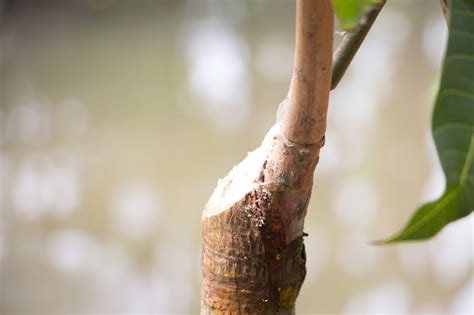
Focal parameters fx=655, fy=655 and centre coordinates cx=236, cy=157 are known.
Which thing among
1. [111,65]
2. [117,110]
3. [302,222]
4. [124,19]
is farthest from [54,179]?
[302,222]

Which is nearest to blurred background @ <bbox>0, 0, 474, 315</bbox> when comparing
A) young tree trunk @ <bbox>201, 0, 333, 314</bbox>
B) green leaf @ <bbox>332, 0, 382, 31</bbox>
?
young tree trunk @ <bbox>201, 0, 333, 314</bbox>

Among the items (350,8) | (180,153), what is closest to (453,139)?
(350,8)

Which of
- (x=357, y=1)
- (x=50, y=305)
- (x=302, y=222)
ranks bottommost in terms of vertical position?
(x=50, y=305)

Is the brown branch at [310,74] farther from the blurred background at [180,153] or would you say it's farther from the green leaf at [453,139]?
the blurred background at [180,153]

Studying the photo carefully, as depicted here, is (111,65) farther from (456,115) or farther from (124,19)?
(456,115)

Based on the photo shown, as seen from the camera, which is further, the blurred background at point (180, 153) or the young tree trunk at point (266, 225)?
the blurred background at point (180, 153)

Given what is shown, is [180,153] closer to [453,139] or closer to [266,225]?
[266,225]

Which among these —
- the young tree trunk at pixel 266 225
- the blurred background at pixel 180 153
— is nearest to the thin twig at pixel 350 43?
the young tree trunk at pixel 266 225
